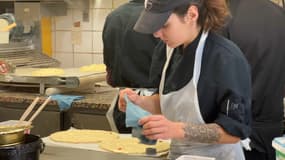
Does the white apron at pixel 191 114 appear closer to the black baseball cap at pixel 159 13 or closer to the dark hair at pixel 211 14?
the dark hair at pixel 211 14

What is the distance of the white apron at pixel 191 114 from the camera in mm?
1452

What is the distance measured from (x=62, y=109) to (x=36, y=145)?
1556 mm

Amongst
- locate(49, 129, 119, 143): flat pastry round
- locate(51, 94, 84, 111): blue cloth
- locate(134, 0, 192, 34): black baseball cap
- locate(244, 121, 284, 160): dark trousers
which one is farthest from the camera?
locate(51, 94, 84, 111): blue cloth

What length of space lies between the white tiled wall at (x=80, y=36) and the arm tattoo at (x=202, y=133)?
2008mm

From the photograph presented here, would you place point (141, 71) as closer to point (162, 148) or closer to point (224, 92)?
point (162, 148)

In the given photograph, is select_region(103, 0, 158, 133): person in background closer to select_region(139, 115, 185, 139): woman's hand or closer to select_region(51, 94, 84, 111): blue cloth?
select_region(51, 94, 84, 111): blue cloth

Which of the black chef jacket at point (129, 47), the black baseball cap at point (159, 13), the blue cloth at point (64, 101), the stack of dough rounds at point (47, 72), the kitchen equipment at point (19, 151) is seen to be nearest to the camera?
the kitchen equipment at point (19, 151)

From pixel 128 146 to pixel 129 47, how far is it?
761 millimetres

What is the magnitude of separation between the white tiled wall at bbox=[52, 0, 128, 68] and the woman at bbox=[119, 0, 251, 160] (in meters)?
1.85

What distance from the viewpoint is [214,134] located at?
4.51 feet

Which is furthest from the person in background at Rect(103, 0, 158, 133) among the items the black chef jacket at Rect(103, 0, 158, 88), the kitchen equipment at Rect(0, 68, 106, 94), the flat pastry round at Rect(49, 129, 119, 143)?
the flat pastry round at Rect(49, 129, 119, 143)

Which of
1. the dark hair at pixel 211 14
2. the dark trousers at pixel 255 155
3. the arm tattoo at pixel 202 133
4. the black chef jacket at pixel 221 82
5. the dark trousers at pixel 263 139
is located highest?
the dark hair at pixel 211 14

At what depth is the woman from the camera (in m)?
1.37

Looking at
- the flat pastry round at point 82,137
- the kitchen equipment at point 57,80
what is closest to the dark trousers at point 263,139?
the flat pastry round at point 82,137
